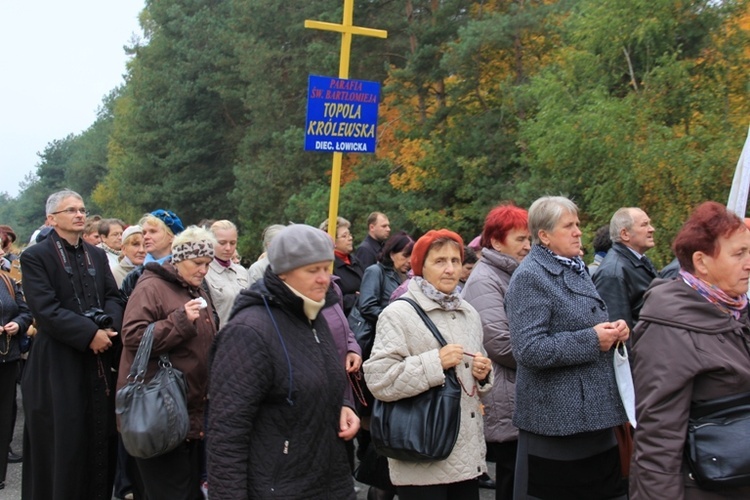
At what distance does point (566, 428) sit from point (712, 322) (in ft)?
3.10

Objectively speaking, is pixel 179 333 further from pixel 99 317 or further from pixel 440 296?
pixel 440 296

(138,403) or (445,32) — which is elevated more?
(445,32)

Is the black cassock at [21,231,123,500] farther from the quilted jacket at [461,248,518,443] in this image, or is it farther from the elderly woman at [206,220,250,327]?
the quilted jacket at [461,248,518,443]

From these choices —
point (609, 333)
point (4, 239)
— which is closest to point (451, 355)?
point (609, 333)

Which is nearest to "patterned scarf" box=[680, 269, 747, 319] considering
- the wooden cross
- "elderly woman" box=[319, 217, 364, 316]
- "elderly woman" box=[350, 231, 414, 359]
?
"elderly woman" box=[350, 231, 414, 359]

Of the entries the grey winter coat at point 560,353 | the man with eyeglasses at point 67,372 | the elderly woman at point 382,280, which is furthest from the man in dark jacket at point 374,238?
the grey winter coat at point 560,353

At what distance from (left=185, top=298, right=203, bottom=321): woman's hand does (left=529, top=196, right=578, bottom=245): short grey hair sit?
189 centimetres

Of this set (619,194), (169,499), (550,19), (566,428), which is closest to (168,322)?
(169,499)

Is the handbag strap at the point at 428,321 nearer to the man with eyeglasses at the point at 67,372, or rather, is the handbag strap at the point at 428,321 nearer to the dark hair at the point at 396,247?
the man with eyeglasses at the point at 67,372

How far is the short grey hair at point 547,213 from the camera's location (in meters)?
4.14

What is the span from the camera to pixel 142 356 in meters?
4.37

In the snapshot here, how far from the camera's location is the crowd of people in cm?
317

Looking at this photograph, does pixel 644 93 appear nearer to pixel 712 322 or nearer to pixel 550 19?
pixel 550 19

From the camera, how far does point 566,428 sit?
12.9 ft
